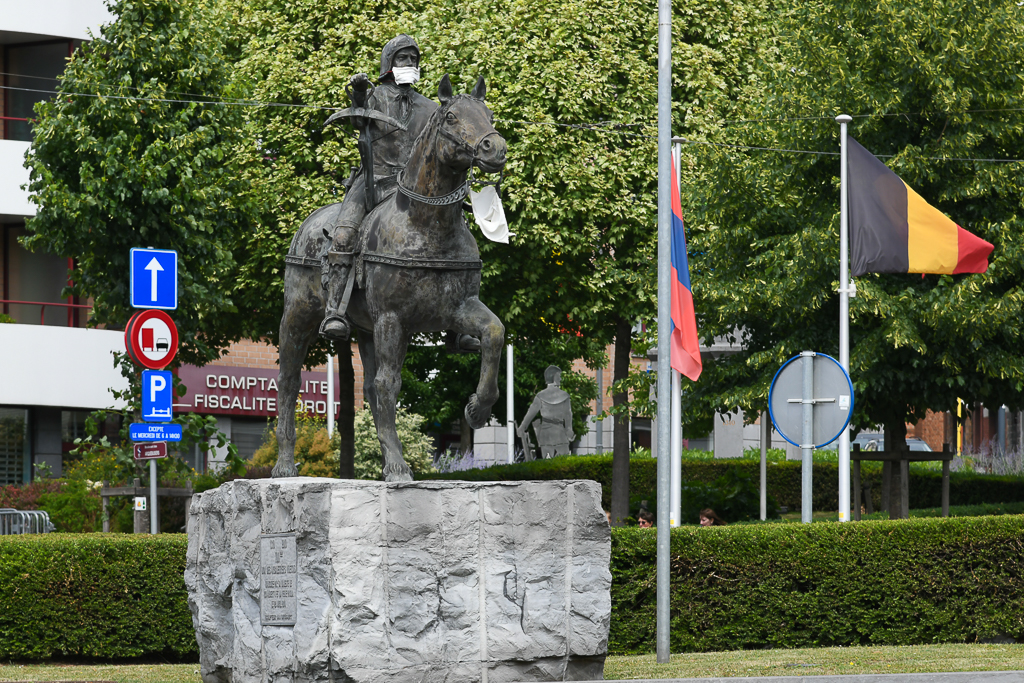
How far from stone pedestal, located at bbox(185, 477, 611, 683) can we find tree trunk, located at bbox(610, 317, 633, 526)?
41.5 feet

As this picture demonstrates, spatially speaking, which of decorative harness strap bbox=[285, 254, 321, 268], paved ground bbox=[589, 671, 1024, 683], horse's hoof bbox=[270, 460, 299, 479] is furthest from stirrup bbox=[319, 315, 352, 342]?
paved ground bbox=[589, 671, 1024, 683]

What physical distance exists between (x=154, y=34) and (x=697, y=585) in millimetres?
11892

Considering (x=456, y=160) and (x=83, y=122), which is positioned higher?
(x=83, y=122)

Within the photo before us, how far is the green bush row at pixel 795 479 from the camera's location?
1095 inches

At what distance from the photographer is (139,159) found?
65.9 ft

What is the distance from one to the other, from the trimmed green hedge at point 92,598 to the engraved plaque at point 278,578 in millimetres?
4604

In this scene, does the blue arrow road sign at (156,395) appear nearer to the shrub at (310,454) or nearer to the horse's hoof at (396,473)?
the horse's hoof at (396,473)

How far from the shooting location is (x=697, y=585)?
1356 cm

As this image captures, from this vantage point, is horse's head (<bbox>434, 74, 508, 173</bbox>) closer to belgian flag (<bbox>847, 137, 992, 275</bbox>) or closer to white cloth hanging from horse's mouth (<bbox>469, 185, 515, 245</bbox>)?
white cloth hanging from horse's mouth (<bbox>469, 185, 515, 245</bbox>)

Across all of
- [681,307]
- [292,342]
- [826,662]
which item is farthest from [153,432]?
[826,662]

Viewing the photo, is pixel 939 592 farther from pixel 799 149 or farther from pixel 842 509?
pixel 799 149

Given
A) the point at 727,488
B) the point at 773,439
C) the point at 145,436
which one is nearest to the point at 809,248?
the point at 727,488

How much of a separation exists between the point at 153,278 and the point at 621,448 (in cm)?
1000

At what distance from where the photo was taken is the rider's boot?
10.2 metres
